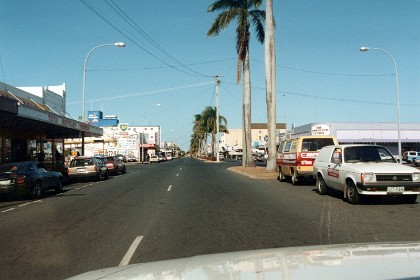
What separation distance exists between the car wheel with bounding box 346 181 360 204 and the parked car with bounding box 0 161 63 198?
1102 centimetres

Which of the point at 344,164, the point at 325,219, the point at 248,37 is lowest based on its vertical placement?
the point at 325,219

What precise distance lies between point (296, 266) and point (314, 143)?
53.8 ft

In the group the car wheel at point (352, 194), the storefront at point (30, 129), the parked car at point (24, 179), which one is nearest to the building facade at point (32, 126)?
the storefront at point (30, 129)

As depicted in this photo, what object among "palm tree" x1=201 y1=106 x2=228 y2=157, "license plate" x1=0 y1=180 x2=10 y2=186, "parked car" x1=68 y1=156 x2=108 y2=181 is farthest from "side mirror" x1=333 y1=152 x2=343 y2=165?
"palm tree" x1=201 y1=106 x2=228 y2=157

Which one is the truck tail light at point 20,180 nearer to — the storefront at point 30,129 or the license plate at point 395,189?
the storefront at point 30,129

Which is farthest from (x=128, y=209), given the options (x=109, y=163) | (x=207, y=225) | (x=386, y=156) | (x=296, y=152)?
(x=109, y=163)

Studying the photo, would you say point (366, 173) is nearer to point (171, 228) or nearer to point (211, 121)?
point (171, 228)

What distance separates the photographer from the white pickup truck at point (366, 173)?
38.8ft

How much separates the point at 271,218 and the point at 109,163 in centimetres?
2450

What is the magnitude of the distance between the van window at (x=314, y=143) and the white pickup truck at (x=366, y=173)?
13.0 feet

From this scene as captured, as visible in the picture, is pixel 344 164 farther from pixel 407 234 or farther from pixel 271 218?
pixel 407 234

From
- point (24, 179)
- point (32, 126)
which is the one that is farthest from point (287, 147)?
point (32, 126)

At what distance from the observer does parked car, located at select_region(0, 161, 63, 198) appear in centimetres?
1566

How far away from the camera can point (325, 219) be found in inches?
386
